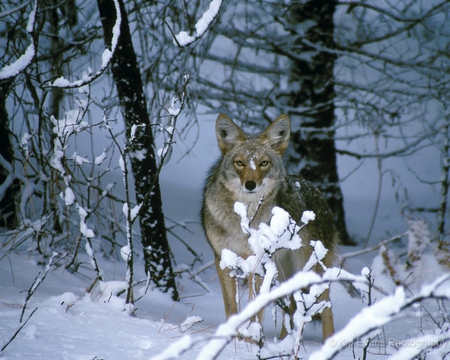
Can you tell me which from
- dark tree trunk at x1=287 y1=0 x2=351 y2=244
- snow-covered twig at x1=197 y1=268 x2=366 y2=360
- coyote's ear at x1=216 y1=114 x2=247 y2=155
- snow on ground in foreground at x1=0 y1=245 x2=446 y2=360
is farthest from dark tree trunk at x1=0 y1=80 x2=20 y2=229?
snow-covered twig at x1=197 y1=268 x2=366 y2=360

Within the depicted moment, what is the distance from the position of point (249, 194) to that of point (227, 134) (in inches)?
24.1

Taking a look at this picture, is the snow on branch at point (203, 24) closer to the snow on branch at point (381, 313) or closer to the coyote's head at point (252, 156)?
the coyote's head at point (252, 156)

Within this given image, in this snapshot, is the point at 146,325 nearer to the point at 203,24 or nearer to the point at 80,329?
the point at 80,329

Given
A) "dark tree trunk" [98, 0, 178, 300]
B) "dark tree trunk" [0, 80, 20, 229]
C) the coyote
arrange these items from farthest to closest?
"dark tree trunk" [0, 80, 20, 229], "dark tree trunk" [98, 0, 178, 300], the coyote

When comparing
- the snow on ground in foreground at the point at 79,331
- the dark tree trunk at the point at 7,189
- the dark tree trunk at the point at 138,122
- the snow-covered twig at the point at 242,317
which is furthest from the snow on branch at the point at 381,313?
the dark tree trunk at the point at 7,189

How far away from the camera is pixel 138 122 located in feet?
14.6

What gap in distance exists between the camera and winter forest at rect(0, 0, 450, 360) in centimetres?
226

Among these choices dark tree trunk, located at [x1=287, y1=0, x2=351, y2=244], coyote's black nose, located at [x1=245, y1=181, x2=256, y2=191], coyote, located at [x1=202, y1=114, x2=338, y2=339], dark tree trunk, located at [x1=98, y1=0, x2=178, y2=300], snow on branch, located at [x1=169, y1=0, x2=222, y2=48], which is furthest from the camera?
dark tree trunk, located at [x1=287, y1=0, x2=351, y2=244]

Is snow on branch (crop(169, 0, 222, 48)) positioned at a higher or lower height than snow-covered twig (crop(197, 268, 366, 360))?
higher

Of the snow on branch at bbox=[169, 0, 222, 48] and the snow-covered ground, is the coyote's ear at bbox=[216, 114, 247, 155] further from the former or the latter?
the snow-covered ground

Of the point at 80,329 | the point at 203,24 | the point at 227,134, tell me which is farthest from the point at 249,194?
the point at 80,329

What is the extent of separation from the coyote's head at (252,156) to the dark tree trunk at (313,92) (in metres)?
3.23

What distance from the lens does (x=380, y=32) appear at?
321 inches

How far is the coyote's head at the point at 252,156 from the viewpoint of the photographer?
13.9 ft
